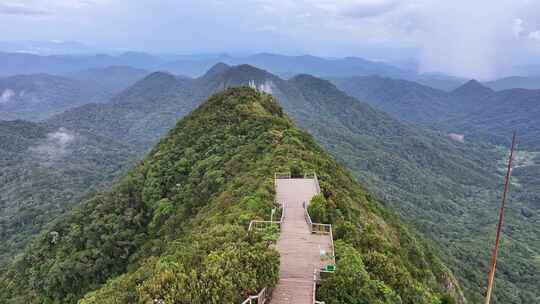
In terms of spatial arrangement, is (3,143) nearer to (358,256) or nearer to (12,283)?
(12,283)

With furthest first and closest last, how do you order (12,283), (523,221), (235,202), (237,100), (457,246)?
(523,221) → (457,246) → (237,100) → (12,283) → (235,202)

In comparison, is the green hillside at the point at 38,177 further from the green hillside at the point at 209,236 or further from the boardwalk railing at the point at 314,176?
the boardwalk railing at the point at 314,176

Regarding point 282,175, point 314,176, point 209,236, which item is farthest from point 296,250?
point 314,176

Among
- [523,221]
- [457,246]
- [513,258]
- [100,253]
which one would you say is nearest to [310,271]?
[100,253]

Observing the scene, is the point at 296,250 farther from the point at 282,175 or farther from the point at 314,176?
the point at 314,176

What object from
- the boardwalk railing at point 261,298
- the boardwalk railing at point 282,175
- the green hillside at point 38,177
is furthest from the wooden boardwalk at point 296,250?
the green hillside at point 38,177

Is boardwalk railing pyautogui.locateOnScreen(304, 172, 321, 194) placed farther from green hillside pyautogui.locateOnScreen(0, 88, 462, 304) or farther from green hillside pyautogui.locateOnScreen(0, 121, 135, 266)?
green hillside pyautogui.locateOnScreen(0, 121, 135, 266)
